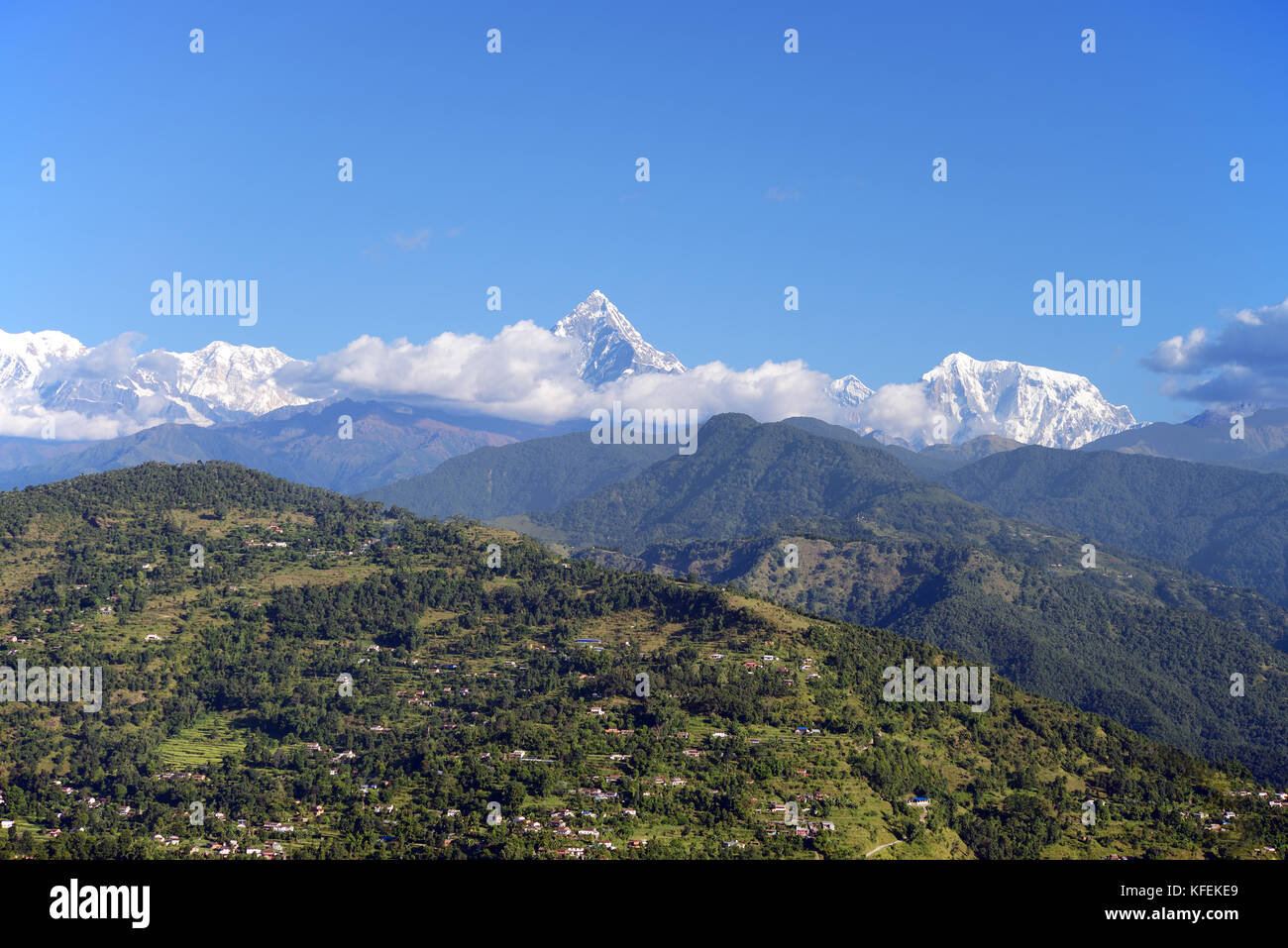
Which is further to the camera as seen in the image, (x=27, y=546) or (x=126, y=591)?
(x=27, y=546)

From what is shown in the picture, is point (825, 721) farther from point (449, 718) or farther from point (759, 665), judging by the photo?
point (449, 718)

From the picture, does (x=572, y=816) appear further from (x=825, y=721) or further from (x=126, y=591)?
(x=126, y=591)

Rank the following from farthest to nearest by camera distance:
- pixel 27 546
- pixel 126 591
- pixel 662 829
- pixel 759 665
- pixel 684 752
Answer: pixel 27 546
pixel 126 591
pixel 759 665
pixel 684 752
pixel 662 829

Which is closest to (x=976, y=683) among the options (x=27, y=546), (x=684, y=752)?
(x=684, y=752)
